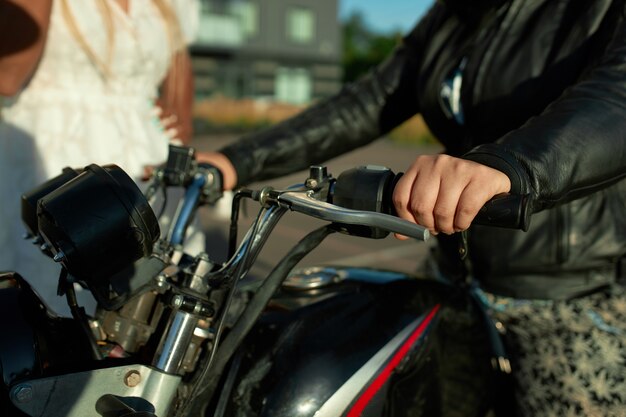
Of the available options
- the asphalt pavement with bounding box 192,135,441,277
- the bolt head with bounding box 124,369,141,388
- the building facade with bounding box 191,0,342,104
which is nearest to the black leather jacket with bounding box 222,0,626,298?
the bolt head with bounding box 124,369,141,388

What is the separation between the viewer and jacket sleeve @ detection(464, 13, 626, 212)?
3.99 feet

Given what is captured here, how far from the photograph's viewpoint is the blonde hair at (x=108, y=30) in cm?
229

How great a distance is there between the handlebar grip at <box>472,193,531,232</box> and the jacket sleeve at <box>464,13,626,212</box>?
0.06 meters

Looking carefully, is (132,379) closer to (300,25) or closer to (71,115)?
(71,115)

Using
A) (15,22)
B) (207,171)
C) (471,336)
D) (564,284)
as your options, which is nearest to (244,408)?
(471,336)

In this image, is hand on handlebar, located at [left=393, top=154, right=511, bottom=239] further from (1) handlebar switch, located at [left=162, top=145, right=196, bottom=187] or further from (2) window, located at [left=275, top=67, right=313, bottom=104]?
(2) window, located at [left=275, top=67, right=313, bottom=104]

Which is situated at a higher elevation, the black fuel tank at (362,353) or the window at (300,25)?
the black fuel tank at (362,353)

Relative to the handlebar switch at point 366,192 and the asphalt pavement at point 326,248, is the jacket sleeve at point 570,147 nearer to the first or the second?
the handlebar switch at point 366,192

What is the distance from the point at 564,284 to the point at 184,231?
3.16 ft

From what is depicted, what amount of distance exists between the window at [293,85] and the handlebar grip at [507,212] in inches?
1397

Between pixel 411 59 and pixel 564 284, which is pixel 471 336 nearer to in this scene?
pixel 564 284

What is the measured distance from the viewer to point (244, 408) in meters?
1.27

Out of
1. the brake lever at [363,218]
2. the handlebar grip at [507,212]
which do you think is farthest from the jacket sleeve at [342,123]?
the handlebar grip at [507,212]

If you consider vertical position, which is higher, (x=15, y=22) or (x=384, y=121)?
(x=15, y=22)
